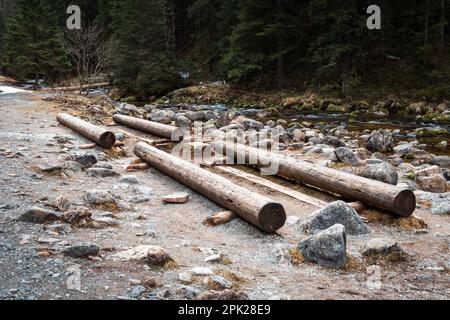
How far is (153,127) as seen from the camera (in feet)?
50.2

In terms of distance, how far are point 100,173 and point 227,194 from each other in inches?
132

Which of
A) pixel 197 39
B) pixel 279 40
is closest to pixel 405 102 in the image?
pixel 279 40

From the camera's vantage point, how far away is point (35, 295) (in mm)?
3732

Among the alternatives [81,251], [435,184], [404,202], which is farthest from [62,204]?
[435,184]

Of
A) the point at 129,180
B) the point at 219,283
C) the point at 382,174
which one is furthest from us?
the point at 129,180

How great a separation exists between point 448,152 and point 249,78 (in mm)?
24973

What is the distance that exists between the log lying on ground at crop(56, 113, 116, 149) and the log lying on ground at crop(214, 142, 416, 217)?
383cm

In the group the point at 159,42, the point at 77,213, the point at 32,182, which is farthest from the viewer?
the point at 159,42

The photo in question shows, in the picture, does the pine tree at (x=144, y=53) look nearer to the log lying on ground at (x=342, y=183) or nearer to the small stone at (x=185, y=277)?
the log lying on ground at (x=342, y=183)

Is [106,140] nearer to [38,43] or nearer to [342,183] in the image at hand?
[342,183]

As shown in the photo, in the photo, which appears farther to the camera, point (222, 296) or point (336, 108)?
point (336, 108)

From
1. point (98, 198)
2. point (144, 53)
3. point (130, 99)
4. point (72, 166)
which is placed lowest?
point (98, 198)

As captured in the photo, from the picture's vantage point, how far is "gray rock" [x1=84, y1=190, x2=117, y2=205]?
22.5ft

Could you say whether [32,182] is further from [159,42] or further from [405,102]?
[159,42]
